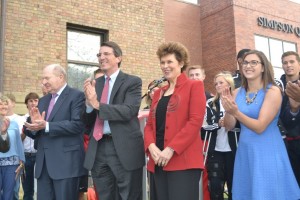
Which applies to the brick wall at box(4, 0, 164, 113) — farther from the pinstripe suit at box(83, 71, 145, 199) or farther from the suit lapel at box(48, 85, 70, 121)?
the pinstripe suit at box(83, 71, 145, 199)

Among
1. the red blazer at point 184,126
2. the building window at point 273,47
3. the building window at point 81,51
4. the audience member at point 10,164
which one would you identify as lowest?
the audience member at point 10,164

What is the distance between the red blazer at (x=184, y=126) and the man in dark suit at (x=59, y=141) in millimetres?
984

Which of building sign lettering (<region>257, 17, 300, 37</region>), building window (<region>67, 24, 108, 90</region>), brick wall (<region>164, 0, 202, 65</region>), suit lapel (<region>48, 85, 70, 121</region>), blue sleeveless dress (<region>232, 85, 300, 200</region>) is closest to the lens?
blue sleeveless dress (<region>232, 85, 300, 200</region>)

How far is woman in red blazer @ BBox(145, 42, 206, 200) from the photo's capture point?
3.39 metres

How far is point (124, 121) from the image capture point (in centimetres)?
391

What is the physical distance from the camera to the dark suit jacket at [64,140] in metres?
4.08

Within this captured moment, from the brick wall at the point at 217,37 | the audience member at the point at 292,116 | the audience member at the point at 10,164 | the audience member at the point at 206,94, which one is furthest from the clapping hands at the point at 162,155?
the brick wall at the point at 217,37

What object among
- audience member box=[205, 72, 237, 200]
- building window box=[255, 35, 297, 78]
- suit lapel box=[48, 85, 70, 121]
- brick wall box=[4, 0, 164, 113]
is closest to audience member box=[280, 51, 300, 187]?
audience member box=[205, 72, 237, 200]

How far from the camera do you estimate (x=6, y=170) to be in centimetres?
549

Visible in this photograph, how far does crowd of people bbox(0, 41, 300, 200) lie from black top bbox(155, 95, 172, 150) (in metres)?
0.01

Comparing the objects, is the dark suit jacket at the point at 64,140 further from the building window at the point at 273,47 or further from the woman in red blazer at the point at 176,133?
the building window at the point at 273,47

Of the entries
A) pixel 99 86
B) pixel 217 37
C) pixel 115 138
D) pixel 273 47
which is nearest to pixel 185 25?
pixel 217 37

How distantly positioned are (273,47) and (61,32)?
39.5 ft

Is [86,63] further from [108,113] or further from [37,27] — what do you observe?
[108,113]
